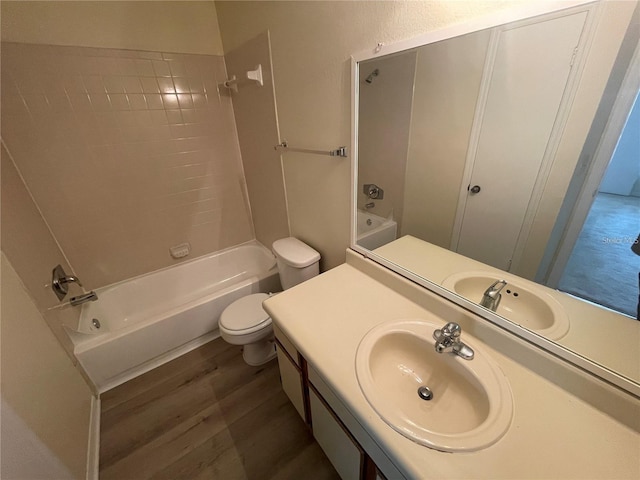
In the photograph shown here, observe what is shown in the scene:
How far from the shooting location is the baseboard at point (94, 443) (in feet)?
3.88

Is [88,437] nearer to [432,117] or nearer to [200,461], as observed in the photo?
[200,461]

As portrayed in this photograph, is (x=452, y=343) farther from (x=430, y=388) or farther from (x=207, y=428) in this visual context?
(x=207, y=428)

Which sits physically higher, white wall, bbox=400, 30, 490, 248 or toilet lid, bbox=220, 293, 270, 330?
white wall, bbox=400, 30, 490, 248

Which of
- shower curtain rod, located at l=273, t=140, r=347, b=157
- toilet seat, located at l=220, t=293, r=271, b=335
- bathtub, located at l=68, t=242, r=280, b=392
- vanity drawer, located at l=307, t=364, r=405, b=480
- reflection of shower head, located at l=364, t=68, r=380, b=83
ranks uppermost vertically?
reflection of shower head, located at l=364, t=68, r=380, b=83

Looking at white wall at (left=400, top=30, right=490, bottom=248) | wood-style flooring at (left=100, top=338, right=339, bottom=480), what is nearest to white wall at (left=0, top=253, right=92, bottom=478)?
wood-style flooring at (left=100, top=338, right=339, bottom=480)

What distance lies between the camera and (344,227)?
135 centimetres

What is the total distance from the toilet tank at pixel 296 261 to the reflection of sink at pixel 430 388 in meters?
0.76

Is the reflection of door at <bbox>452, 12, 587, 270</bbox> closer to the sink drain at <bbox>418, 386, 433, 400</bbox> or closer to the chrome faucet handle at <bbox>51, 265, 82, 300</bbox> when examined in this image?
the sink drain at <bbox>418, 386, 433, 400</bbox>

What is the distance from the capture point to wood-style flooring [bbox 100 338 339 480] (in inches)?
47.1

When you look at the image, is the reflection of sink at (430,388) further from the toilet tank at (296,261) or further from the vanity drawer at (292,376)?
the toilet tank at (296,261)

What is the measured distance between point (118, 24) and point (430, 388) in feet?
8.57

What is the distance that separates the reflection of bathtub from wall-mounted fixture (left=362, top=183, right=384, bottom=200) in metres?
0.09

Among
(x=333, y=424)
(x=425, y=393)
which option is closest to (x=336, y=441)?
(x=333, y=424)

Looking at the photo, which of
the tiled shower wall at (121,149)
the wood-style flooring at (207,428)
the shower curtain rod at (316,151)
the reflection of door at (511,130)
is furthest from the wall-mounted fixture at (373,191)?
the tiled shower wall at (121,149)
